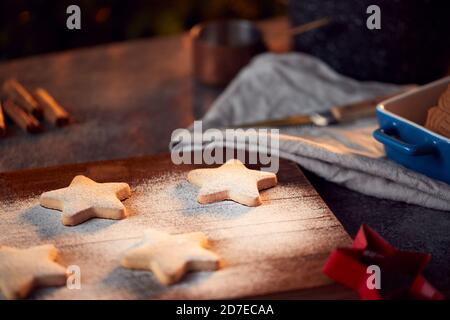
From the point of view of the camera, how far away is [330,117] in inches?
57.6

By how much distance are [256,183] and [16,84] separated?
84cm

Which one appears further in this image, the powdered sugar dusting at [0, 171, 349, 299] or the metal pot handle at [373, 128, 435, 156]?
the metal pot handle at [373, 128, 435, 156]

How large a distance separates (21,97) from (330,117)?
778 mm

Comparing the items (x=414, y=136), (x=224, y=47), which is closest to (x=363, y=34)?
(x=224, y=47)

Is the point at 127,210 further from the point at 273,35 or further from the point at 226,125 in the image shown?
the point at 273,35

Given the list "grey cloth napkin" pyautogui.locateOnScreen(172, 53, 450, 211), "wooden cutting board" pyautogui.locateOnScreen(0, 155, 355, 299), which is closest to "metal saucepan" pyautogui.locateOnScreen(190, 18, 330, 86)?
"grey cloth napkin" pyautogui.locateOnScreen(172, 53, 450, 211)

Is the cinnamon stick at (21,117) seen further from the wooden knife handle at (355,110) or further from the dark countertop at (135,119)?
the wooden knife handle at (355,110)

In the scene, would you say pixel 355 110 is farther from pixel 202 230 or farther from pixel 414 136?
pixel 202 230

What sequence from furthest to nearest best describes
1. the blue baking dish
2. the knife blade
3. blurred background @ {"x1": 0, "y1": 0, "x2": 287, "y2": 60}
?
blurred background @ {"x1": 0, "y1": 0, "x2": 287, "y2": 60} < the knife blade < the blue baking dish

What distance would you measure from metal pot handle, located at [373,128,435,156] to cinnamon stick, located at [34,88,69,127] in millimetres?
766

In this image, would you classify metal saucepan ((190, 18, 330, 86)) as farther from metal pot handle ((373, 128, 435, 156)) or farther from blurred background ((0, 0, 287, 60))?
blurred background ((0, 0, 287, 60))

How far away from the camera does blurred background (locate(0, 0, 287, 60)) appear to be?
8.18 feet

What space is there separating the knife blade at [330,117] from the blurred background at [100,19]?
128 centimetres

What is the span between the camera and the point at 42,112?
1586 mm
